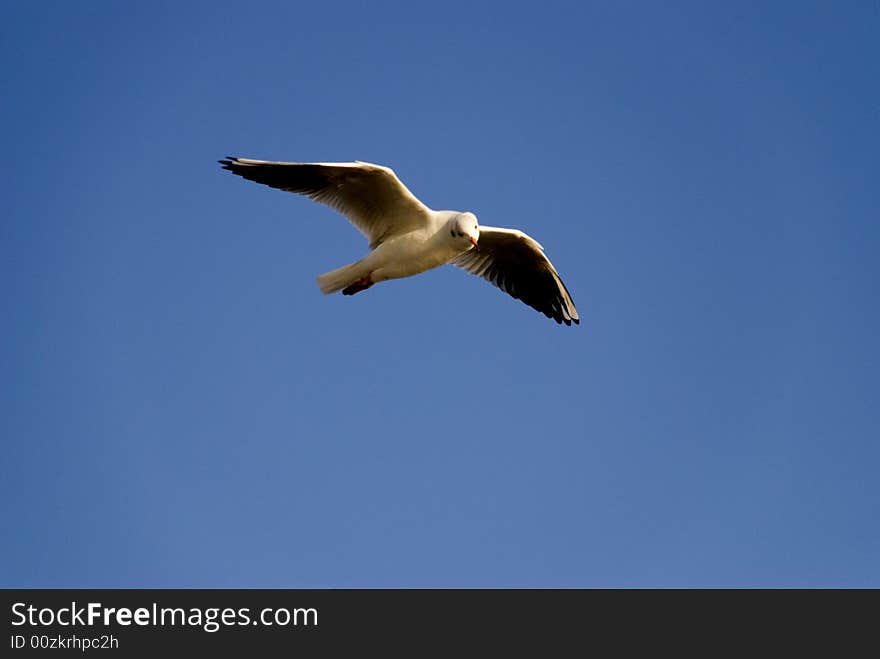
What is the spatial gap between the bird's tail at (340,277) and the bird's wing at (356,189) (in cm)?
43

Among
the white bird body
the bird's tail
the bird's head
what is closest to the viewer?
the bird's head

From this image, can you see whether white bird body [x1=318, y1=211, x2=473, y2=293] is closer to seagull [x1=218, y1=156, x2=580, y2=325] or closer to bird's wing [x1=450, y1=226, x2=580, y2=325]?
seagull [x1=218, y1=156, x2=580, y2=325]

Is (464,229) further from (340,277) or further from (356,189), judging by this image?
(340,277)

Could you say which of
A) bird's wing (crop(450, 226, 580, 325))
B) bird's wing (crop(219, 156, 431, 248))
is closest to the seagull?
bird's wing (crop(219, 156, 431, 248))

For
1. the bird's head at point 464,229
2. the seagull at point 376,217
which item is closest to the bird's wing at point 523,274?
the seagull at point 376,217

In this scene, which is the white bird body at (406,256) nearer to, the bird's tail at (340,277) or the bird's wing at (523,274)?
the bird's tail at (340,277)

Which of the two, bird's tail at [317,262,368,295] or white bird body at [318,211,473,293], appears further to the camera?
bird's tail at [317,262,368,295]

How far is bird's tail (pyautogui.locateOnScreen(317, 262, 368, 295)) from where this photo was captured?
13742mm

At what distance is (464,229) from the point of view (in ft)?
42.9

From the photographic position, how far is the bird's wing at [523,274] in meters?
15.3

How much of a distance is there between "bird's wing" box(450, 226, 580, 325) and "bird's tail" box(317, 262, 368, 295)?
1887 millimetres
